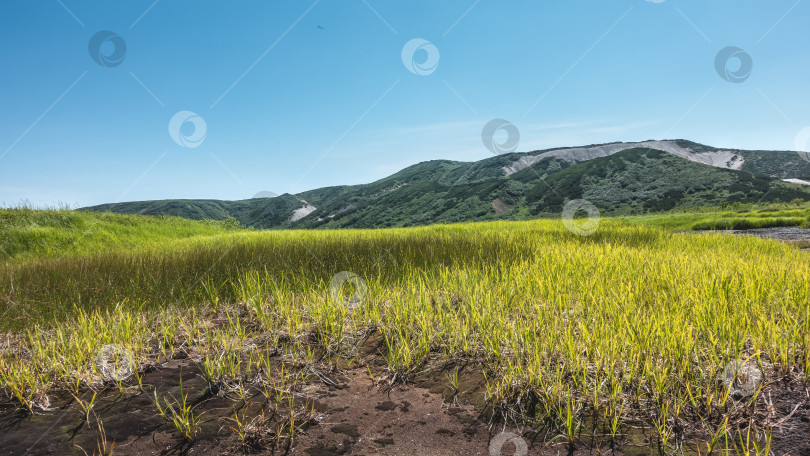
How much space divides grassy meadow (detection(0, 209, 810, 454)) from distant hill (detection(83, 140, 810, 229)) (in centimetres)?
5852

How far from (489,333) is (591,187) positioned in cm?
7527

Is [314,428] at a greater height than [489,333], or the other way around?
[489,333]

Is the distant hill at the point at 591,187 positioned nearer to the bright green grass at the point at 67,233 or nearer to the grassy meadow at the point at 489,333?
the bright green grass at the point at 67,233

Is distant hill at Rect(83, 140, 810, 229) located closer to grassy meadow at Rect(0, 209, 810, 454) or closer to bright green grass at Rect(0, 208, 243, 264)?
bright green grass at Rect(0, 208, 243, 264)

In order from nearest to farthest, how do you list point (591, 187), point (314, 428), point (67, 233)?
point (314, 428)
point (67, 233)
point (591, 187)

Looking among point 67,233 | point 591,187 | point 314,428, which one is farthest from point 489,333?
point 591,187

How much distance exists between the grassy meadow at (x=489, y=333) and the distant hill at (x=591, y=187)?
192 feet

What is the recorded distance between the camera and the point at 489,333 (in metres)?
3.72

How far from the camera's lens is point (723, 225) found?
71.9ft

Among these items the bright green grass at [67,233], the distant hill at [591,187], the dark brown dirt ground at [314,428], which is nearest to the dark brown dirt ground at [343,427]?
the dark brown dirt ground at [314,428]

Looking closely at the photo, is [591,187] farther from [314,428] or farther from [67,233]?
[314,428]

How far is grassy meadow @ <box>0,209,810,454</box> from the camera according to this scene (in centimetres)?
263

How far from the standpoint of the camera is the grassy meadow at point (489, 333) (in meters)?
2.63

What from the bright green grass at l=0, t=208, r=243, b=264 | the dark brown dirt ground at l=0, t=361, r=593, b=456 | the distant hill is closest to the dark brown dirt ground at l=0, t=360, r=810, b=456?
the dark brown dirt ground at l=0, t=361, r=593, b=456
